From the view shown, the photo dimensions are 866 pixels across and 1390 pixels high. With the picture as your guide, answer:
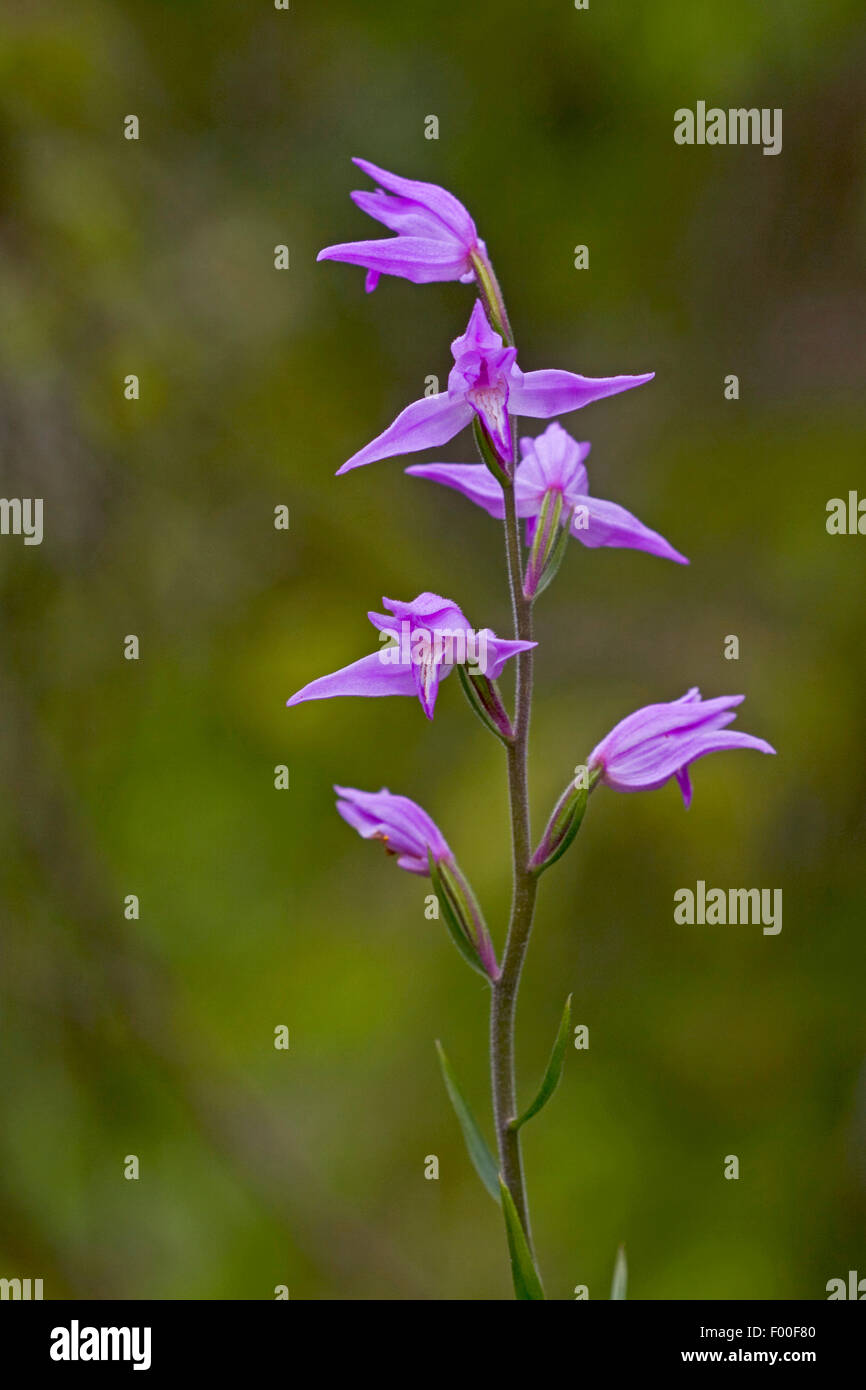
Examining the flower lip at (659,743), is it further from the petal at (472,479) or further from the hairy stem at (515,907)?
the petal at (472,479)

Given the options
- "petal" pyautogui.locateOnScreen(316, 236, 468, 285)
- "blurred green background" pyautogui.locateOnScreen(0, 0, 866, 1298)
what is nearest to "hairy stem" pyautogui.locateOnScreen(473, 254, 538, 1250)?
"petal" pyautogui.locateOnScreen(316, 236, 468, 285)

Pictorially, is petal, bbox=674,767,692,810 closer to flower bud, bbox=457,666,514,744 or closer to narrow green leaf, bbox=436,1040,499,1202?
flower bud, bbox=457,666,514,744

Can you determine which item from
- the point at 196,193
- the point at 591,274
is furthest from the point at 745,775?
the point at 196,193

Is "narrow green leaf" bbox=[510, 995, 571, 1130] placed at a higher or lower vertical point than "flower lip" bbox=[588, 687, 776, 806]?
lower

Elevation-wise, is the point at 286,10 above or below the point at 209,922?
above

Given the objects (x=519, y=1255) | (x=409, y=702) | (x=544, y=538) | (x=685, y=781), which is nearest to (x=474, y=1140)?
(x=519, y=1255)
